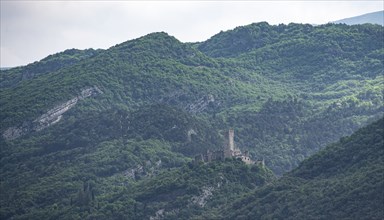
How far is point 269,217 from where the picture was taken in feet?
393

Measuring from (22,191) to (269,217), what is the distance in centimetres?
3875

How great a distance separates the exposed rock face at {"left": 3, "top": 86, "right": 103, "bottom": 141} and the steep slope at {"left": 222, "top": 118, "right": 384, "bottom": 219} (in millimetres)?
52743

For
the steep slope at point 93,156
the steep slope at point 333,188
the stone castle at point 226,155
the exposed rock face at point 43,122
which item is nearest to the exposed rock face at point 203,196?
the stone castle at point 226,155

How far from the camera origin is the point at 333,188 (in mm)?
120062

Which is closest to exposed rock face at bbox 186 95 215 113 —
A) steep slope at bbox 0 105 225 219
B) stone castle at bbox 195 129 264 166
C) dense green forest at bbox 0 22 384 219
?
dense green forest at bbox 0 22 384 219

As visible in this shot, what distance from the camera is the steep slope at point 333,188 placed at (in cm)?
11450

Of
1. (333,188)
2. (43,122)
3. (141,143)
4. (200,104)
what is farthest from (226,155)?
(200,104)

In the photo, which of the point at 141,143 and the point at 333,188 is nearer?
the point at 333,188

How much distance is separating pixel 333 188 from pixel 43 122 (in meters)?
66.3

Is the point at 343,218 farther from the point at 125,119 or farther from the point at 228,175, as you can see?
the point at 125,119

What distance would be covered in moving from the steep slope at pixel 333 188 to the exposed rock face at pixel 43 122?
52743 mm

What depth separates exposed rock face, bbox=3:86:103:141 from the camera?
17525cm

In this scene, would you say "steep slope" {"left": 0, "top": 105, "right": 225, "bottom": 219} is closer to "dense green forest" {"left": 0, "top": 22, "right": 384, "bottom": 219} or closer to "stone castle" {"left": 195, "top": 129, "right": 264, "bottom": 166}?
"dense green forest" {"left": 0, "top": 22, "right": 384, "bottom": 219}

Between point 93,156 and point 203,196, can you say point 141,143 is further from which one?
point 203,196
